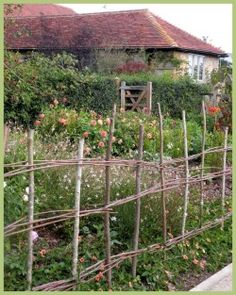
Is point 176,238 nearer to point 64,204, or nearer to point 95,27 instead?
point 64,204

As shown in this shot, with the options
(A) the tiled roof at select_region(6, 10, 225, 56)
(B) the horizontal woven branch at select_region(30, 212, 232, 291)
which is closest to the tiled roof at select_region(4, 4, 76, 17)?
(A) the tiled roof at select_region(6, 10, 225, 56)

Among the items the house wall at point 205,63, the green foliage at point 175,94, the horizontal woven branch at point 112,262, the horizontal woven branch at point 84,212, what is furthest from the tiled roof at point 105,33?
the horizontal woven branch at point 112,262

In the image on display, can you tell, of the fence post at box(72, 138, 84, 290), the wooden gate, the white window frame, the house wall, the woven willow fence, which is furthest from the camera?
the white window frame

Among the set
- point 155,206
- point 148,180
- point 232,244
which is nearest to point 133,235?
point 155,206

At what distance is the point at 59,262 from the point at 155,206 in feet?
4.17

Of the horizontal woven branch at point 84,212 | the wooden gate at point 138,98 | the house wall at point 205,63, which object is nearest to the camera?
the horizontal woven branch at point 84,212

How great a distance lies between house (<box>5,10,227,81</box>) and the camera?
2370cm

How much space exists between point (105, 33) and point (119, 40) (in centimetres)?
115

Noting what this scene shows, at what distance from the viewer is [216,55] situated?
30.1 m

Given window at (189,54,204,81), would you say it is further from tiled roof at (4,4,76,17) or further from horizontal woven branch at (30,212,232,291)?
horizontal woven branch at (30,212,232,291)

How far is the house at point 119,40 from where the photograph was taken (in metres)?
23.7

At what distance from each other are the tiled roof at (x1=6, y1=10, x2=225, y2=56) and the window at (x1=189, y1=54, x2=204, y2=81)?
1.47 feet

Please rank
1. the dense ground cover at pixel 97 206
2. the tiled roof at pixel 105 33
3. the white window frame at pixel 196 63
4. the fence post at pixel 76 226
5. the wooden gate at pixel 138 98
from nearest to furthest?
the fence post at pixel 76 226 < the dense ground cover at pixel 97 206 < the wooden gate at pixel 138 98 < the tiled roof at pixel 105 33 < the white window frame at pixel 196 63

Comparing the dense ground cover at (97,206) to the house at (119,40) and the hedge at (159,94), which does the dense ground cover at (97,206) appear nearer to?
the hedge at (159,94)
